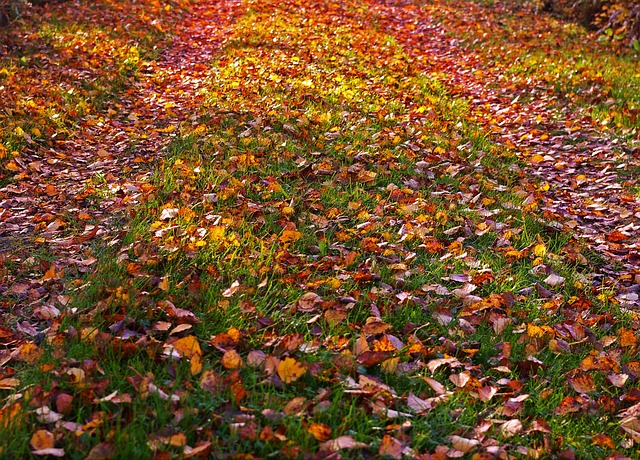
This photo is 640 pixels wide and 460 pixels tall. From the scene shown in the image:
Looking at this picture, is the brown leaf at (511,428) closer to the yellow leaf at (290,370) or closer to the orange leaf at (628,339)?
the yellow leaf at (290,370)

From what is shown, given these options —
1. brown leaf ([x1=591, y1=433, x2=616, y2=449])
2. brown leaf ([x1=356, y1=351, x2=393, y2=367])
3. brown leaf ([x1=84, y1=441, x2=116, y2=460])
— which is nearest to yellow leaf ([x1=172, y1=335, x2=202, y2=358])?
brown leaf ([x1=84, y1=441, x2=116, y2=460])

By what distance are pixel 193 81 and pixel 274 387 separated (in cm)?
571

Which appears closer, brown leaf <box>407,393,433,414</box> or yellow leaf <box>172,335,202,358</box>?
brown leaf <box>407,393,433,414</box>

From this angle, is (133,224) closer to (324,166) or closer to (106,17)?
(324,166)

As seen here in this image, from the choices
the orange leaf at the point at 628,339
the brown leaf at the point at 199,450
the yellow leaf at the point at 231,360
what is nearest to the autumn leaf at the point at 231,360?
the yellow leaf at the point at 231,360

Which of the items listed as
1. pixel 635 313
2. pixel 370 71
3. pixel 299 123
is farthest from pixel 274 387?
pixel 370 71

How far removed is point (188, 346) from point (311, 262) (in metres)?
1.12

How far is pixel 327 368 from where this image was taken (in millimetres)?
2602

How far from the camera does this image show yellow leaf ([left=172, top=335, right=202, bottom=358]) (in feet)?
8.40

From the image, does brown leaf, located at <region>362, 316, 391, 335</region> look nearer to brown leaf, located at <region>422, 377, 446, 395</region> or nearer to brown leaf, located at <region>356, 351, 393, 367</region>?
brown leaf, located at <region>356, 351, 393, 367</region>

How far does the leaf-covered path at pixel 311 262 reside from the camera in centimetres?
231

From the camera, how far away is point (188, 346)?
8.48ft

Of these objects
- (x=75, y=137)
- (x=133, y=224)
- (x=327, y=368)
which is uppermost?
(x=327, y=368)

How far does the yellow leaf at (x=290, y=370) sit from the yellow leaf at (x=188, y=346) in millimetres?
354
